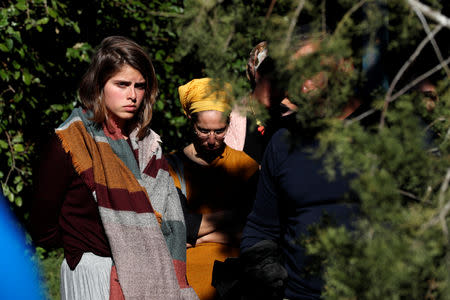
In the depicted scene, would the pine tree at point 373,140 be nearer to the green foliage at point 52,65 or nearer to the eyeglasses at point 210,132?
the eyeglasses at point 210,132

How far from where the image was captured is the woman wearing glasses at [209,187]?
2.45 m

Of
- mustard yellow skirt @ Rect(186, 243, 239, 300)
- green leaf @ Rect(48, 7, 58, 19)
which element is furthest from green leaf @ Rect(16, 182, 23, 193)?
mustard yellow skirt @ Rect(186, 243, 239, 300)

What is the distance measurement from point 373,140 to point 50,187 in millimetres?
1645

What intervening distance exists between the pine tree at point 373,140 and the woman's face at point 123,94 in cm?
127

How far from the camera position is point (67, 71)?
4027 millimetres

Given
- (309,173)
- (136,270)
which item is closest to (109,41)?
(136,270)

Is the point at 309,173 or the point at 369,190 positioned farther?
the point at 309,173

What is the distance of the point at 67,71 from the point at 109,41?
181 centimetres

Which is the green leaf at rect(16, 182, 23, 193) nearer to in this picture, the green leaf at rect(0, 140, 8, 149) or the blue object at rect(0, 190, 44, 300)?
the blue object at rect(0, 190, 44, 300)

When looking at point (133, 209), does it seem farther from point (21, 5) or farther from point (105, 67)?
point (21, 5)

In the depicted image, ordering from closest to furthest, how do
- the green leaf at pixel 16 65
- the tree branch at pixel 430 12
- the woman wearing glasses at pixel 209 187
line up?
the tree branch at pixel 430 12 → the woman wearing glasses at pixel 209 187 → the green leaf at pixel 16 65

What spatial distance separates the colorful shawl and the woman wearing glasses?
16 cm

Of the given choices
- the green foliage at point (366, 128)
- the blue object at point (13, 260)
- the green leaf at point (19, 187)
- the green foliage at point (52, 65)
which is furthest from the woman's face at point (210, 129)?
the blue object at point (13, 260)

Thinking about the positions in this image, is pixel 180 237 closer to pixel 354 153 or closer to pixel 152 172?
pixel 152 172
